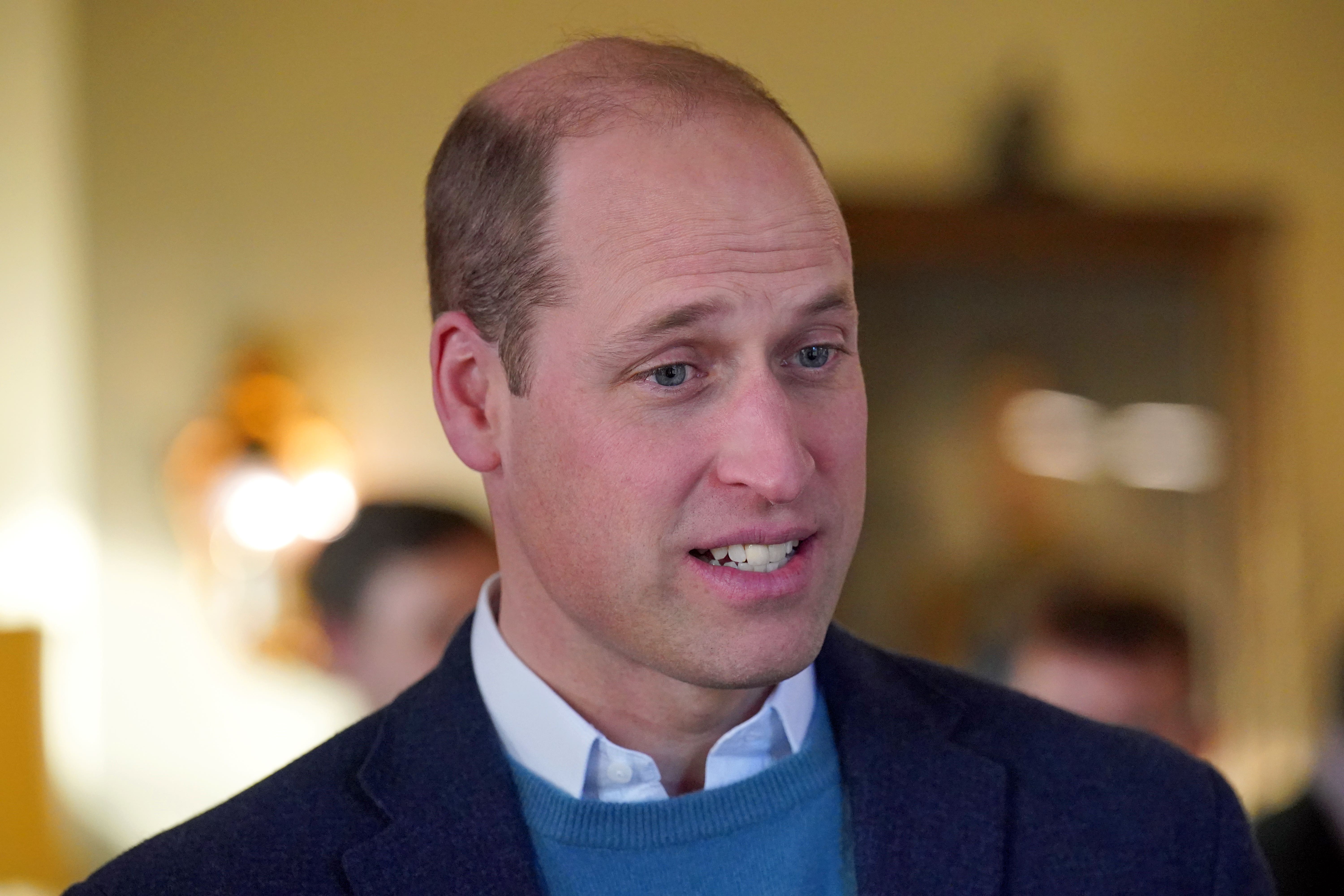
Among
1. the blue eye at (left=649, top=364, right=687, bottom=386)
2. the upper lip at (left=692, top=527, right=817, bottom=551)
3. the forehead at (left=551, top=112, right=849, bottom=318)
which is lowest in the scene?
the upper lip at (left=692, top=527, right=817, bottom=551)

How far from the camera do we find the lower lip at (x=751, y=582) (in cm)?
122

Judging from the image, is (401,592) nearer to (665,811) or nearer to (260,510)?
(260,510)

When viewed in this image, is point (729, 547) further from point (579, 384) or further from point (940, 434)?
point (940, 434)

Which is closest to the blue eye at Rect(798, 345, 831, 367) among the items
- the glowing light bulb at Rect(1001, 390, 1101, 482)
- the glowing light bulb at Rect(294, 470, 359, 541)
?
the glowing light bulb at Rect(294, 470, 359, 541)

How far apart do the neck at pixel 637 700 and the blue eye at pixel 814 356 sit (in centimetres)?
32

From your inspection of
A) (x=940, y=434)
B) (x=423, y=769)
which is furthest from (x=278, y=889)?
(x=940, y=434)

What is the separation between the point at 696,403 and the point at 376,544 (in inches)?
69.2

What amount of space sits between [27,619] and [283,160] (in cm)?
138

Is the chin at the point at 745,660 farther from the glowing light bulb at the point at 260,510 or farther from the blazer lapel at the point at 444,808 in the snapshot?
the glowing light bulb at the point at 260,510

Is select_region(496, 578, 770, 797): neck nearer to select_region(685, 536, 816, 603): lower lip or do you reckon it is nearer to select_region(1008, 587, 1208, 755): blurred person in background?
select_region(685, 536, 816, 603): lower lip

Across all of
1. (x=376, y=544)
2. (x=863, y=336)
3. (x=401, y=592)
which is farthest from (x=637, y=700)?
(x=863, y=336)

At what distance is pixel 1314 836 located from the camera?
119 inches

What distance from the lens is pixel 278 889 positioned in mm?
1231

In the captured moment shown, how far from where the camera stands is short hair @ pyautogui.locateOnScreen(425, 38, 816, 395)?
130cm
